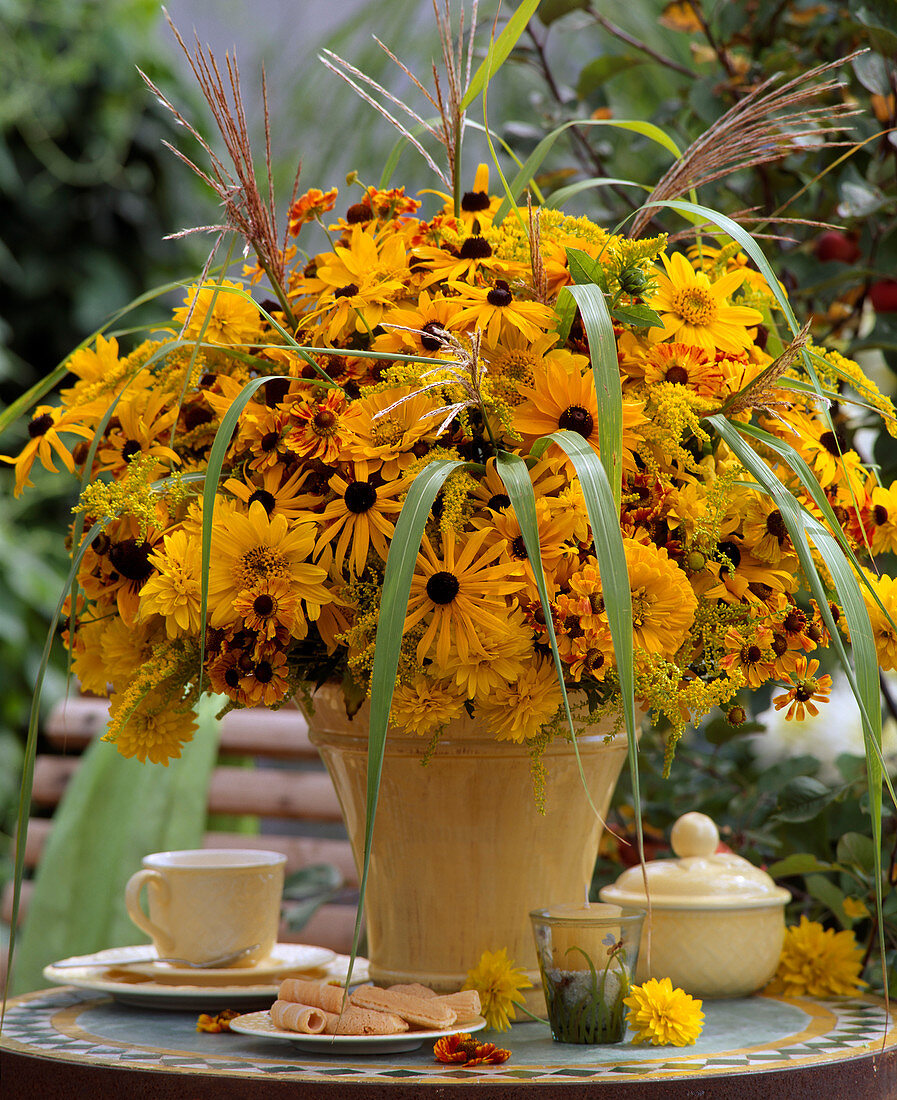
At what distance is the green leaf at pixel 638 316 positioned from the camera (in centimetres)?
58

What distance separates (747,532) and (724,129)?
202 mm

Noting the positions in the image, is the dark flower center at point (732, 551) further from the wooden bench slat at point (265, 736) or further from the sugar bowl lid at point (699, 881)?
the wooden bench slat at point (265, 736)

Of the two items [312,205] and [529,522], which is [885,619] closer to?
[529,522]

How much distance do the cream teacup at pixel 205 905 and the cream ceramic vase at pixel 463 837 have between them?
12cm

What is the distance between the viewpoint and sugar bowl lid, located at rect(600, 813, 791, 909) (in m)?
0.72

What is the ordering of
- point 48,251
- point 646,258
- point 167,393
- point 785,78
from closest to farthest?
1. point 646,258
2. point 167,393
3. point 785,78
4. point 48,251

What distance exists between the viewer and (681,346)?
61 cm

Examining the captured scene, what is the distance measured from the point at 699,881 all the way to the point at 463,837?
0.18 metres

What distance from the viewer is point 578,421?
56cm

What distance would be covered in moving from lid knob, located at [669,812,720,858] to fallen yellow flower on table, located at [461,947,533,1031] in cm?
18

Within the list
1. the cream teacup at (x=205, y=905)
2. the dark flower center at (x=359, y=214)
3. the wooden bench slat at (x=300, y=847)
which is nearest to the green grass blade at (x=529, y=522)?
the dark flower center at (x=359, y=214)

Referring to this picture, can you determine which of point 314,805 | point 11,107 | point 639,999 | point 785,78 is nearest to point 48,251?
point 11,107

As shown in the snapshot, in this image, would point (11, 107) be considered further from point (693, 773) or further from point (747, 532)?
point (747, 532)

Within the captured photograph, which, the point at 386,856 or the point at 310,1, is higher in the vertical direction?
the point at 310,1
